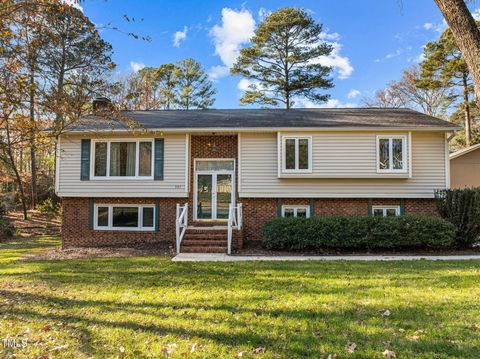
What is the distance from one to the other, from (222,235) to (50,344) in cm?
713

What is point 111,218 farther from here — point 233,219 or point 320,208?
point 320,208

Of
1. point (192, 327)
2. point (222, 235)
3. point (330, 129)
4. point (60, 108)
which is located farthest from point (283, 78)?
point (192, 327)

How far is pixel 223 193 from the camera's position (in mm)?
11891

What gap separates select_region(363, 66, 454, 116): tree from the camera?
83.1ft

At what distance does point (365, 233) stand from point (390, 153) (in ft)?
10.6

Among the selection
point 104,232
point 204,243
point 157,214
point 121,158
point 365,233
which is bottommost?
point 204,243

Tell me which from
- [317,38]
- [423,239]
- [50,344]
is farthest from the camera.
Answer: [317,38]

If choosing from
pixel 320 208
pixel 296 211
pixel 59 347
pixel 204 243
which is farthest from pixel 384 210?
pixel 59 347

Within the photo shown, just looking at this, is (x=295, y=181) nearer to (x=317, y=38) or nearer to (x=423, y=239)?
(x=423, y=239)

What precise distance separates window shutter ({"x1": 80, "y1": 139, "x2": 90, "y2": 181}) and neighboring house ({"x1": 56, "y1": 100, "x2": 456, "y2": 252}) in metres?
0.04

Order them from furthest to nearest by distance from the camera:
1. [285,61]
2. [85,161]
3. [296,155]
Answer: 1. [285,61]
2. [85,161]
3. [296,155]

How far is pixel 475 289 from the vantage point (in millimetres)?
5180

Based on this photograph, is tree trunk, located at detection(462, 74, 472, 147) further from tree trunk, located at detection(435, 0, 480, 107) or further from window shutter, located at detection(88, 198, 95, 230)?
window shutter, located at detection(88, 198, 95, 230)

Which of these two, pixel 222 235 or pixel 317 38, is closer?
pixel 222 235
